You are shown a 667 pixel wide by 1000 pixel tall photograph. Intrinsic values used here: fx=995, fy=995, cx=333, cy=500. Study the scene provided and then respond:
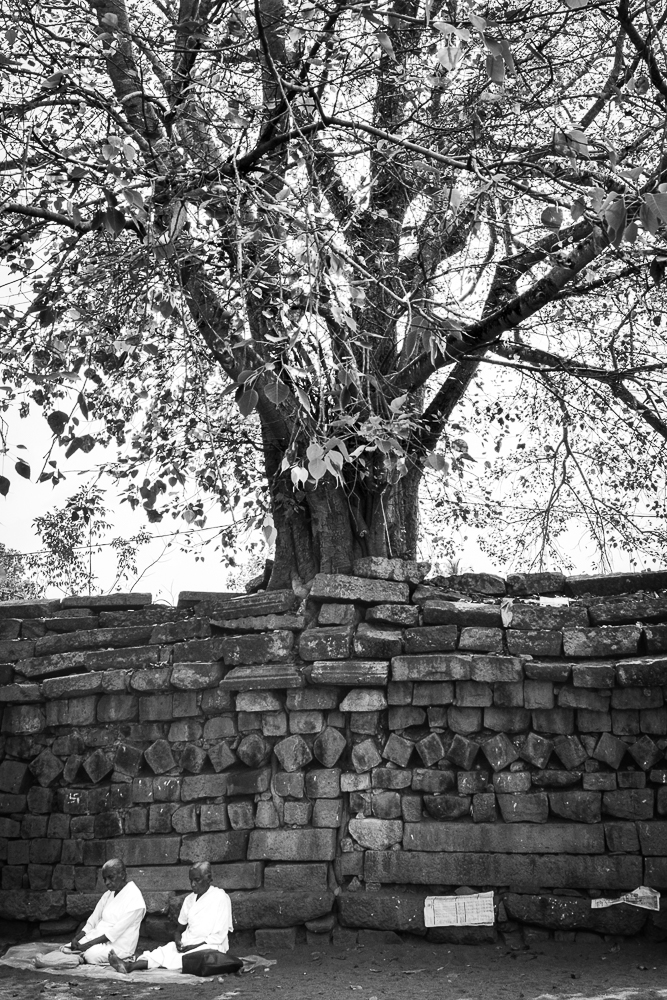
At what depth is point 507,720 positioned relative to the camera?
7.30m

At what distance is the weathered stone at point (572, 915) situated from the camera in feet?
22.2

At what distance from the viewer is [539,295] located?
24.4ft

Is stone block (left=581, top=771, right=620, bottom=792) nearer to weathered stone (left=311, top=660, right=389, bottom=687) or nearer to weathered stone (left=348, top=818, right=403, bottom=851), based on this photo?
weathered stone (left=348, top=818, right=403, bottom=851)

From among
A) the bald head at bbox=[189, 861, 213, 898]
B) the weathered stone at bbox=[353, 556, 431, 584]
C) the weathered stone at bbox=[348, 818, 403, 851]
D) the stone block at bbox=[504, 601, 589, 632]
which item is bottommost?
the bald head at bbox=[189, 861, 213, 898]

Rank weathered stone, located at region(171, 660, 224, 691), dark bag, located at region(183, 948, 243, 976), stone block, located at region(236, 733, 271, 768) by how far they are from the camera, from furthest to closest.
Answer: weathered stone, located at region(171, 660, 224, 691) < stone block, located at region(236, 733, 271, 768) < dark bag, located at region(183, 948, 243, 976)

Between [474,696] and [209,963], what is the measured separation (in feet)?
8.44

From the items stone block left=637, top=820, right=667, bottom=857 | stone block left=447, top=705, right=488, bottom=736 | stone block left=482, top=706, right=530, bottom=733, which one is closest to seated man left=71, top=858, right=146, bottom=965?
stone block left=447, top=705, right=488, bottom=736

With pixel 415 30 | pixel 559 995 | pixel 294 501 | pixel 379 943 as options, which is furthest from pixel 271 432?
pixel 559 995

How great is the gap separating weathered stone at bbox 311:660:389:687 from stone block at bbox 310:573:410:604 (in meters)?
0.55

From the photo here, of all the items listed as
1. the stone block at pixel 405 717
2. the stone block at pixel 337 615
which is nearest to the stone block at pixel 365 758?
the stone block at pixel 405 717

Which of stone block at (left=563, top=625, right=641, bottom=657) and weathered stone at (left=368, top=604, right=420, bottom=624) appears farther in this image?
weathered stone at (left=368, top=604, right=420, bottom=624)

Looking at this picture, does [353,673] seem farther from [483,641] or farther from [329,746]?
[483,641]

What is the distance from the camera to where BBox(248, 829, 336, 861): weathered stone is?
7.26 metres

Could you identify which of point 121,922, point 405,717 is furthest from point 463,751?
point 121,922
